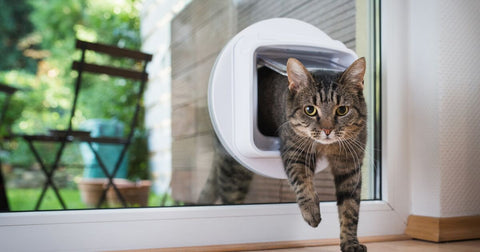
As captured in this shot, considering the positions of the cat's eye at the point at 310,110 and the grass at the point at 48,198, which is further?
the grass at the point at 48,198

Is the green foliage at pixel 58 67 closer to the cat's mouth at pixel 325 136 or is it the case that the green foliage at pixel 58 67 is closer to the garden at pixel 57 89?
the garden at pixel 57 89

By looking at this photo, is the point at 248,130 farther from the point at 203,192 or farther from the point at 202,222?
the point at 203,192

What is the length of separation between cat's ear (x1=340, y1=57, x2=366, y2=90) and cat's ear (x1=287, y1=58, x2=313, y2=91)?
10 centimetres

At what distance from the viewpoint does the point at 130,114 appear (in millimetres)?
3205

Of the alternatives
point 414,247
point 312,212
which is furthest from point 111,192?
point 414,247

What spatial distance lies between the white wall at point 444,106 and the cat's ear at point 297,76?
0.56 meters

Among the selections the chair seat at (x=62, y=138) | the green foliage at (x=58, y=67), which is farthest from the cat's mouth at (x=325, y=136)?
the green foliage at (x=58, y=67)

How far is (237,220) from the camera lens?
4.23 ft

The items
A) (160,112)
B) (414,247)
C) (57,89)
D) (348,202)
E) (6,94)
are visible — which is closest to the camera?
(348,202)

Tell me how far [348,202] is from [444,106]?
0.55 m

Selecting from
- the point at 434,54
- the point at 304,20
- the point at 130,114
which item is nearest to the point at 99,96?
the point at 130,114

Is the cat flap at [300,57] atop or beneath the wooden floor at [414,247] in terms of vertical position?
atop

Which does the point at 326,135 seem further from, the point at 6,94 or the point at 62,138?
the point at 6,94

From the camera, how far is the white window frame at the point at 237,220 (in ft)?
3.62
